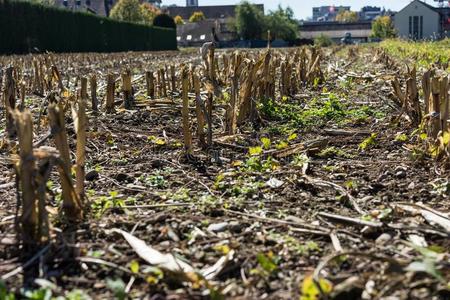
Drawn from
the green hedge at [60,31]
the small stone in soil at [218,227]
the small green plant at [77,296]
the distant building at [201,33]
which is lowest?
the small green plant at [77,296]

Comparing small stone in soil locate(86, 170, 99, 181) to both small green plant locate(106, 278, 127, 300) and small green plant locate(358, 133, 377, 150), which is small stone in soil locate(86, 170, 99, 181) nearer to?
small green plant locate(106, 278, 127, 300)

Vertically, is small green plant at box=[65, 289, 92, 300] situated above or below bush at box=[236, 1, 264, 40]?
below

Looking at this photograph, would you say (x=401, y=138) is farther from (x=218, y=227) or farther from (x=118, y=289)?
(x=118, y=289)

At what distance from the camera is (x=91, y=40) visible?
4012 cm

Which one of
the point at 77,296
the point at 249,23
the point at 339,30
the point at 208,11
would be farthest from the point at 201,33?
the point at 77,296

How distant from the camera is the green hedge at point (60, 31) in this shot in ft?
94.6

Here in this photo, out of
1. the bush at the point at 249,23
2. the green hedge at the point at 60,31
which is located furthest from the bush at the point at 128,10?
the green hedge at the point at 60,31

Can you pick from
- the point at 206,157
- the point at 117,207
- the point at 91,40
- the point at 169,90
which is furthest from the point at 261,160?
the point at 91,40

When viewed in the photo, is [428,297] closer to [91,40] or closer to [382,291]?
[382,291]

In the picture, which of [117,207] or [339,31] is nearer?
[117,207]

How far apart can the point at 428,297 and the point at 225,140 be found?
312cm

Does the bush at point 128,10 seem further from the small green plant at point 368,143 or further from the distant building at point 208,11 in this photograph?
the small green plant at point 368,143

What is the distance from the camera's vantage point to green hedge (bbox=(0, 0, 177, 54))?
1135 inches

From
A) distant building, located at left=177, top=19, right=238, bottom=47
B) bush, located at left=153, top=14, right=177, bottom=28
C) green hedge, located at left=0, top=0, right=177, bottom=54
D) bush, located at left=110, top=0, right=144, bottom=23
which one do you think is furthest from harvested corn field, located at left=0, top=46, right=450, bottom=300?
distant building, located at left=177, top=19, right=238, bottom=47
